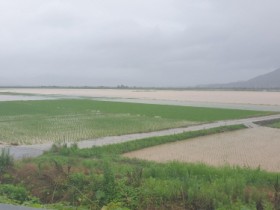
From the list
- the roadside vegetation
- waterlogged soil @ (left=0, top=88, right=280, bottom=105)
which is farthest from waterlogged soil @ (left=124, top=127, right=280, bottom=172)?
waterlogged soil @ (left=0, top=88, right=280, bottom=105)

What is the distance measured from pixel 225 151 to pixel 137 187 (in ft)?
22.0

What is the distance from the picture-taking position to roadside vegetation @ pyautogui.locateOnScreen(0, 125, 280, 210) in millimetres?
5781

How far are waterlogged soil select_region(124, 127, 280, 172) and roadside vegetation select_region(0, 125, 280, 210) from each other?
259 cm

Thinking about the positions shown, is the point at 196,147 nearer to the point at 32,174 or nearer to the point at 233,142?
the point at 233,142

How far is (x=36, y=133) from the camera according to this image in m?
16.1

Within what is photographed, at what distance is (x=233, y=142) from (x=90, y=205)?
9.71 meters

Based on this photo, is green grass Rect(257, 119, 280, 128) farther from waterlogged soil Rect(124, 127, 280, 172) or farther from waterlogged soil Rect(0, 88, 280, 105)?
waterlogged soil Rect(0, 88, 280, 105)

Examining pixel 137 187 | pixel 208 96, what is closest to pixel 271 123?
pixel 137 187

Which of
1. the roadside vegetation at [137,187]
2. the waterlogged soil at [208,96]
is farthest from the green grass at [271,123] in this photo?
the waterlogged soil at [208,96]

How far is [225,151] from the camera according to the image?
12.6m

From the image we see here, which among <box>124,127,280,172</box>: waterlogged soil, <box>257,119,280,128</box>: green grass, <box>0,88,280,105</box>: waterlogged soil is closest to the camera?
<box>124,127,280,172</box>: waterlogged soil

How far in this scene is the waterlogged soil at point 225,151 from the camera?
1091 centimetres

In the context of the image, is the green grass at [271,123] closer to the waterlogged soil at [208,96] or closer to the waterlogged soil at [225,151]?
the waterlogged soil at [225,151]

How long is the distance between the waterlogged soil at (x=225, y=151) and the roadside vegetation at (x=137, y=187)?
259 cm
